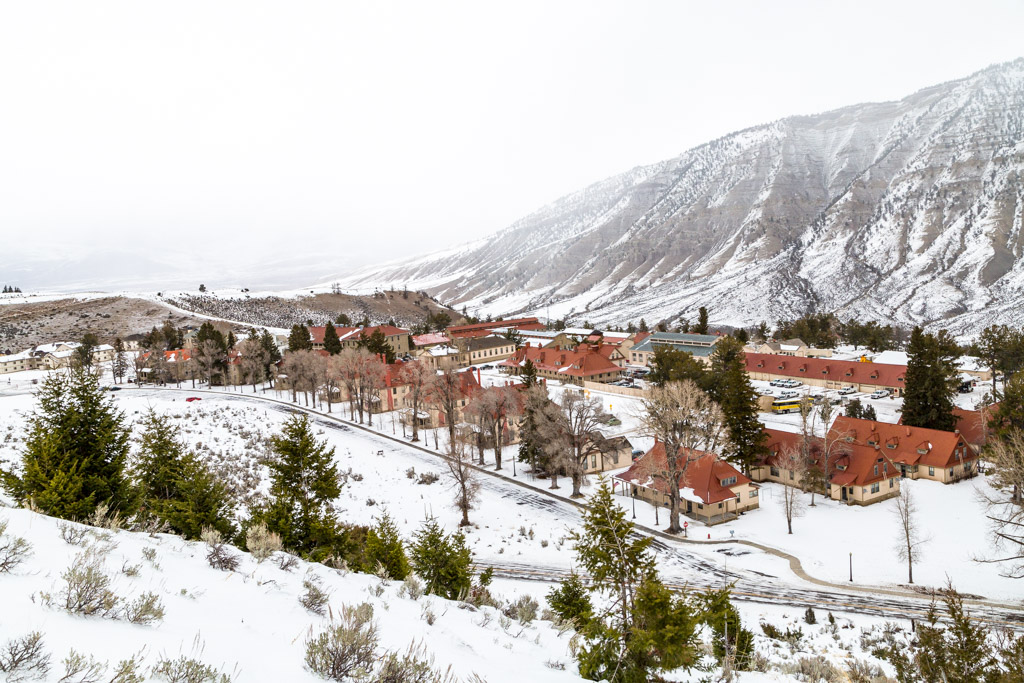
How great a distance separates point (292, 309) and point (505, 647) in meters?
172

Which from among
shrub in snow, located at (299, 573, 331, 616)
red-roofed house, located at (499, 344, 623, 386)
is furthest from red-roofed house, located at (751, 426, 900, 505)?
red-roofed house, located at (499, 344, 623, 386)

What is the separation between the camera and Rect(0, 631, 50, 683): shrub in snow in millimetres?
4613

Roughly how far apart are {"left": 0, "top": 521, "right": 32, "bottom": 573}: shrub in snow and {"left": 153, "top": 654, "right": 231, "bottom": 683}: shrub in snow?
3061mm

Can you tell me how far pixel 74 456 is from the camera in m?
15.4

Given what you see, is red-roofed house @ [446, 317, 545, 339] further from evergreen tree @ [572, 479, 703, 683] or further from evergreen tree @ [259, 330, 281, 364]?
evergreen tree @ [572, 479, 703, 683]

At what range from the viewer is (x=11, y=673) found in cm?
459

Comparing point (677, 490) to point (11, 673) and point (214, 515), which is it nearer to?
point (214, 515)

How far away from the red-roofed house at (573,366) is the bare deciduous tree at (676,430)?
4438 centimetres

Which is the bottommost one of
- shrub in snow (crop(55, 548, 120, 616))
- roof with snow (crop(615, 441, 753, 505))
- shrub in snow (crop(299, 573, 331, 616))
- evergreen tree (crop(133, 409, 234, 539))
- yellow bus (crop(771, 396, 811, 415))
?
yellow bus (crop(771, 396, 811, 415))

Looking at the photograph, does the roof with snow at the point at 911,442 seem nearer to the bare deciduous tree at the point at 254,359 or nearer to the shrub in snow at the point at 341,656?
the shrub in snow at the point at 341,656

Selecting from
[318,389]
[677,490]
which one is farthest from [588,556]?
[318,389]

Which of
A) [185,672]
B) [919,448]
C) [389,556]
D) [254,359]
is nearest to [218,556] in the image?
[185,672]

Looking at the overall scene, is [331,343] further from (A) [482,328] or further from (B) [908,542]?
(B) [908,542]

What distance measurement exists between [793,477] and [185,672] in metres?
46.0
